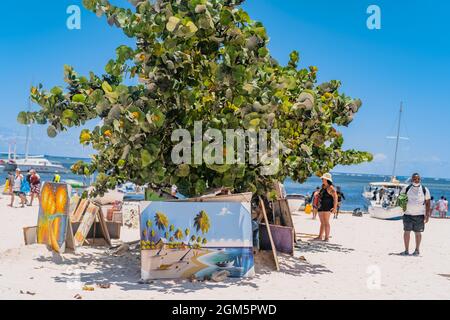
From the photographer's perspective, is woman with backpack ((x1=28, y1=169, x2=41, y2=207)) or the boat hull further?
the boat hull

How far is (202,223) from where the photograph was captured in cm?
862

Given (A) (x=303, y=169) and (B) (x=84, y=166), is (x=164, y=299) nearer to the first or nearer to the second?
(B) (x=84, y=166)

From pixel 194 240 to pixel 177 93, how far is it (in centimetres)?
241

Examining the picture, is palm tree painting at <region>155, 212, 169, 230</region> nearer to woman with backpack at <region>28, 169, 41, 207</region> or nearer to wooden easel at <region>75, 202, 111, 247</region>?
Answer: wooden easel at <region>75, 202, 111, 247</region>

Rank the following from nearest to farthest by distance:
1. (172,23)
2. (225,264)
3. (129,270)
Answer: (172,23) < (225,264) < (129,270)

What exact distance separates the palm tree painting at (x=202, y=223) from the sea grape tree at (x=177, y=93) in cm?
64

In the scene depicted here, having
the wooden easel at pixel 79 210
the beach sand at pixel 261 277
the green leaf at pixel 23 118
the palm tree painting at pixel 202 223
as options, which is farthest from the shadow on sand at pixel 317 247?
the green leaf at pixel 23 118

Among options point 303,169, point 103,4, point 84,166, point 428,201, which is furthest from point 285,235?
point 103,4

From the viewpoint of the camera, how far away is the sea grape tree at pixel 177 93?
787 cm

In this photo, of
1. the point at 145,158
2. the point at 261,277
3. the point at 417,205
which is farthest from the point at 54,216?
the point at 417,205

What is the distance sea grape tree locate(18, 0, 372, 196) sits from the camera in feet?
25.8

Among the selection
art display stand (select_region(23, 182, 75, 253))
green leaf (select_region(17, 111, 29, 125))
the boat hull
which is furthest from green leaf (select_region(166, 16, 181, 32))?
the boat hull

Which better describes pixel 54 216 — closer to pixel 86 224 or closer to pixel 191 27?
pixel 86 224
